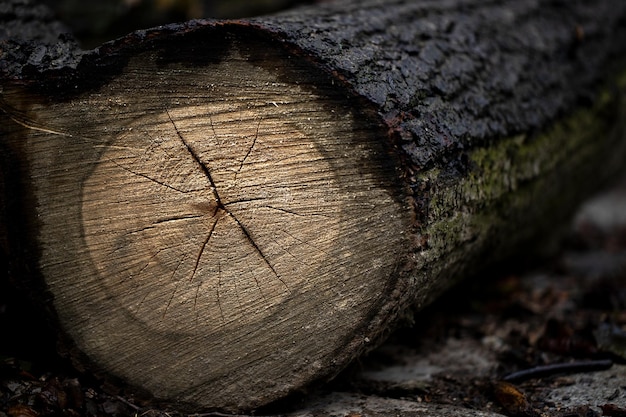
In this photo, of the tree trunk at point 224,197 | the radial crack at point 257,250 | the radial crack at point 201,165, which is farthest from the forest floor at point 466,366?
the radial crack at point 201,165

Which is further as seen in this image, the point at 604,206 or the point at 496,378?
the point at 604,206

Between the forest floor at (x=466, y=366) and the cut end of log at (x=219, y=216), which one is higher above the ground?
the cut end of log at (x=219, y=216)

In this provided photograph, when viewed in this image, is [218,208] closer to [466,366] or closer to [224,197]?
[224,197]

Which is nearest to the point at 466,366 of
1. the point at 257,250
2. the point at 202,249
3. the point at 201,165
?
the point at 257,250

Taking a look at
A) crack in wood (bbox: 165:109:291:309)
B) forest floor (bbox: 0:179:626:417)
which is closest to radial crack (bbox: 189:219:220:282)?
crack in wood (bbox: 165:109:291:309)

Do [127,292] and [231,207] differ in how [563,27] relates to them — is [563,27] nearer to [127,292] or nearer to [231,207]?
[231,207]

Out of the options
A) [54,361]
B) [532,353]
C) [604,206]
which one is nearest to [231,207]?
[54,361]

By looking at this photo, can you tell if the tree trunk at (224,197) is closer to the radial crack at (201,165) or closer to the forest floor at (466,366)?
the radial crack at (201,165)
